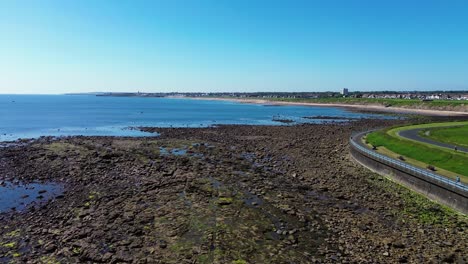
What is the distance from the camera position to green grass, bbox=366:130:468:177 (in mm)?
29141

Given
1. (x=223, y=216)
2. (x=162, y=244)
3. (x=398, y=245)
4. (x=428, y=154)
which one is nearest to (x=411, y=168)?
(x=428, y=154)

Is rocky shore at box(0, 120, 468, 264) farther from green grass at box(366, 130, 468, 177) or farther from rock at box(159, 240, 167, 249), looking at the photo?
green grass at box(366, 130, 468, 177)

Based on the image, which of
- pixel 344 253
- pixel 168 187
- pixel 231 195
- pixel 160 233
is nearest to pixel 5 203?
pixel 168 187

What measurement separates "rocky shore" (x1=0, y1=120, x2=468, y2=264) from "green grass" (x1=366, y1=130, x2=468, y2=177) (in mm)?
5471

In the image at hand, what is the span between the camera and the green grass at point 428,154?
95.6ft

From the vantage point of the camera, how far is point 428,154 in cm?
3394

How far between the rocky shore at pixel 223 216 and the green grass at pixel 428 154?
547 cm

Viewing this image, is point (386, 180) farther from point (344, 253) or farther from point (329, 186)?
point (344, 253)

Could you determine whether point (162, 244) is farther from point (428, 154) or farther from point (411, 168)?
point (428, 154)

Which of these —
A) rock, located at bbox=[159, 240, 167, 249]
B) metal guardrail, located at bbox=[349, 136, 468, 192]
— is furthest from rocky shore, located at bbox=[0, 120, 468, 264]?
metal guardrail, located at bbox=[349, 136, 468, 192]

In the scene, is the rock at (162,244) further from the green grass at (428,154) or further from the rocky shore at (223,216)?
the green grass at (428,154)

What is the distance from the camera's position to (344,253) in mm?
16188

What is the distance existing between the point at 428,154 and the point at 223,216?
24678 mm

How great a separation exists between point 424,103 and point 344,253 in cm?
15340
